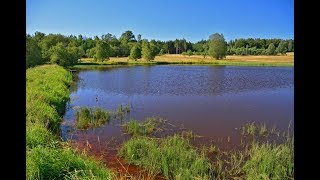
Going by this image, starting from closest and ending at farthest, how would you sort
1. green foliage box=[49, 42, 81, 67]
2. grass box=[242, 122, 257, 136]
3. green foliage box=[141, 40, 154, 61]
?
grass box=[242, 122, 257, 136] < green foliage box=[49, 42, 81, 67] < green foliage box=[141, 40, 154, 61]

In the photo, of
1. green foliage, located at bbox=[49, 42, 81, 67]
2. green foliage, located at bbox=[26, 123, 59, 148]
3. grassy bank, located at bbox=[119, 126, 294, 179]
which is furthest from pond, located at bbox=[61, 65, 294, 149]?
green foliage, located at bbox=[49, 42, 81, 67]

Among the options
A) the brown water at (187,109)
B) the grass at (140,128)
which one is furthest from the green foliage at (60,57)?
the grass at (140,128)

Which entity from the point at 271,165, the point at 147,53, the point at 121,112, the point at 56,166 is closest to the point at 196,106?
the point at 121,112

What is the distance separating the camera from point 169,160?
9.25 metres

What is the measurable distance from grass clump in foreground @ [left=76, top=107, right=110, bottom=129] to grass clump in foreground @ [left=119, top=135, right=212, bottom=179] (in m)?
Result: 4.95

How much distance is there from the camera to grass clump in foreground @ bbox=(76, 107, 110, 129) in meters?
15.3

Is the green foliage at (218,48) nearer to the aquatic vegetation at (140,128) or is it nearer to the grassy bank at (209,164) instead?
the aquatic vegetation at (140,128)

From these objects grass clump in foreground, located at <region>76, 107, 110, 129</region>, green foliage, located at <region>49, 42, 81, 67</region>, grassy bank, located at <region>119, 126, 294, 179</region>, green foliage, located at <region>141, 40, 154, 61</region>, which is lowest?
grassy bank, located at <region>119, 126, 294, 179</region>

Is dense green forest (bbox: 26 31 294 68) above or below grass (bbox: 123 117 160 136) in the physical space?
above

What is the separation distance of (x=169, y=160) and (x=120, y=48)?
82823 mm

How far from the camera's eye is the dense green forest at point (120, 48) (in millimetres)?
51562

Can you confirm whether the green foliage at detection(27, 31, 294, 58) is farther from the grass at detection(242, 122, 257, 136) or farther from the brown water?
the grass at detection(242, 122, 257, 136)
